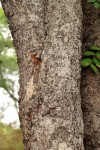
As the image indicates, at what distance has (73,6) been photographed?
99.7 inches

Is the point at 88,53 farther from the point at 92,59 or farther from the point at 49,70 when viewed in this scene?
the point at 49,70

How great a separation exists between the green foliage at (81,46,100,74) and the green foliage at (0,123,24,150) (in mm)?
10642

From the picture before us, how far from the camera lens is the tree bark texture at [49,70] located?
6.93 ft

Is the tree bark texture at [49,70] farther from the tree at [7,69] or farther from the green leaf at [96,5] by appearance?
the tree at [7,69]

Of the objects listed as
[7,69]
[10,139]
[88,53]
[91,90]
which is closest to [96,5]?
[88,53]

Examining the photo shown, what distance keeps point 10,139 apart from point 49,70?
476 inches

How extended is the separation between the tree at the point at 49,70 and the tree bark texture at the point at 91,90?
0.72ft

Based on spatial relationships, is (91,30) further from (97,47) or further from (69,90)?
(69,90)

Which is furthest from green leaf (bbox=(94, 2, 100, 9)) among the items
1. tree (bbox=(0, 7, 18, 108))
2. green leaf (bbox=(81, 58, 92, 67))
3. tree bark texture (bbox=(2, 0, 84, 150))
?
tree (bbox=(0, 7, 18, 108))

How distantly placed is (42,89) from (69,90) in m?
0.17

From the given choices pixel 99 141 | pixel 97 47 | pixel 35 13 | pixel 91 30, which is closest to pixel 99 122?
pixel 99 141

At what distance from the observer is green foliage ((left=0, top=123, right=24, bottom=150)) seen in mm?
13311

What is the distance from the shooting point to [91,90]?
2.52 meters

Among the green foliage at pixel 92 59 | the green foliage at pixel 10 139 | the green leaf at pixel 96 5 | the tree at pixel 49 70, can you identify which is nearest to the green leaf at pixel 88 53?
the green foliage at pixel 92 59
